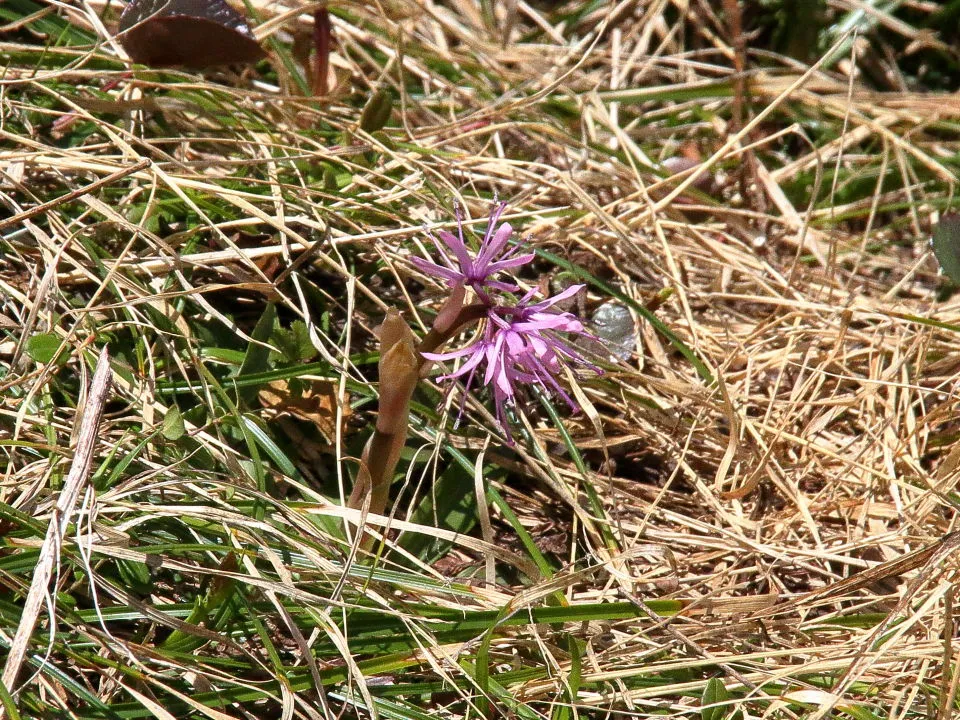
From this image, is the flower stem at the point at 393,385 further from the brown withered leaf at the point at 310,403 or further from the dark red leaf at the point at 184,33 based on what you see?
the dark red leaf at the point at 184,33

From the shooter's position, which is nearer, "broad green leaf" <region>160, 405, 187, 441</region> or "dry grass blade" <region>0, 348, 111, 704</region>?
"dry grass blade" <region>0, 348, 111, 704</region>

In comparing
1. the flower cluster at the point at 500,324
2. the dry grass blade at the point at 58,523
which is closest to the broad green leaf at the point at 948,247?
the flower cluster at the point at 500,324

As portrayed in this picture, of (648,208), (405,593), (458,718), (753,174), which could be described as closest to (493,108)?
(648,208)

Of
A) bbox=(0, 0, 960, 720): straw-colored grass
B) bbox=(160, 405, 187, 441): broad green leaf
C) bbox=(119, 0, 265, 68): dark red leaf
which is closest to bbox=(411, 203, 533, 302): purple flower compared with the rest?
bbox=(0, 0, 960, 720): straw-colored grass

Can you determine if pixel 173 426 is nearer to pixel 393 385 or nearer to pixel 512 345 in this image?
pixel 393 385

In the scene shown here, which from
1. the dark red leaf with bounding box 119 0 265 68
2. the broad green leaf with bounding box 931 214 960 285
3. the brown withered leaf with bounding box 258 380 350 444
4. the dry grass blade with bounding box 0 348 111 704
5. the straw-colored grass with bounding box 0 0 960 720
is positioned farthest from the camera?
the broad green leaf with bounding box 931 214 960 285

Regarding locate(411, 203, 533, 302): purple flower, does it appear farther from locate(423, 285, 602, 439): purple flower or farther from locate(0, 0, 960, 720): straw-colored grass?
locate(0, 0, 960, 720): straw-colored grass

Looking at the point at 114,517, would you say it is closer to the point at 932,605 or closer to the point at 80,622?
the point at 80,622

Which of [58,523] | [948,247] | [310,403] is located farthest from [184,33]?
[948,247]
